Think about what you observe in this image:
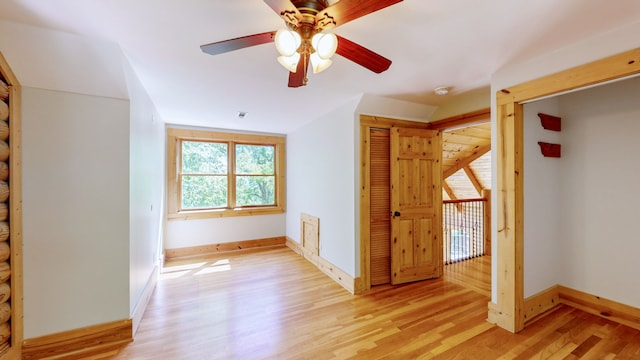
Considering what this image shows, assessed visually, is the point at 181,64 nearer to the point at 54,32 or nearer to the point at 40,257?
the point at 54,32

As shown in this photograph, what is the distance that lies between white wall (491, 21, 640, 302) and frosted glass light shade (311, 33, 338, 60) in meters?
1.85

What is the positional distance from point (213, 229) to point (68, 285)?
263 centimetres

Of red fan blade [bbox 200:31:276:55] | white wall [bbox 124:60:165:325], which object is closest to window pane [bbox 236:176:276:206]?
white wall [bbox 124:60:165:325]

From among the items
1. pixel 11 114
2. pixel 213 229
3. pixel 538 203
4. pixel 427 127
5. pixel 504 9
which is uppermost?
pixel 504 9

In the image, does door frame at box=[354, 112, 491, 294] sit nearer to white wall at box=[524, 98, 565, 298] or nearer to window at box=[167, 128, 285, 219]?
white wall at box=[524, 98, 565, 298]

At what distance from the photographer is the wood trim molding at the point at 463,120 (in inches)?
112

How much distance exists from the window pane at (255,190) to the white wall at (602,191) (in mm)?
4442

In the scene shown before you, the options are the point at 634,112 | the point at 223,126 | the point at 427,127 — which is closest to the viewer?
the point at 634,112

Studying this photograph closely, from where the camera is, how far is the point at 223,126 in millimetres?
4496

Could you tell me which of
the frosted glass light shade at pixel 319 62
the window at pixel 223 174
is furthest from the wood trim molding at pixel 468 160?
the frosted glass light shade at pixel 319 62

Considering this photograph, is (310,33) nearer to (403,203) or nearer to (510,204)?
(510,204)

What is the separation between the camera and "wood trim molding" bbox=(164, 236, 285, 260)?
4367 mm

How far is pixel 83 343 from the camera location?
200 cm

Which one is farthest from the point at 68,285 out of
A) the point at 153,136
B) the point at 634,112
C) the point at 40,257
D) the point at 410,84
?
the point at 634,112
